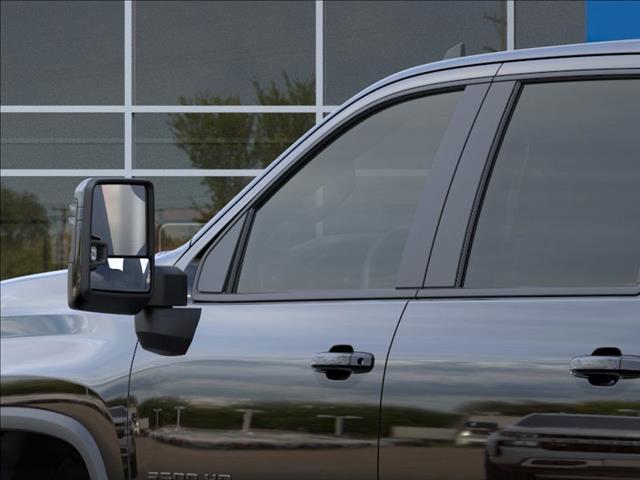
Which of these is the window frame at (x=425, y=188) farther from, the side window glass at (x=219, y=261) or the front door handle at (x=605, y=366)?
the front door handle at (x=605, y=366)

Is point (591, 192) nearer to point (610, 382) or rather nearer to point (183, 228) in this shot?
point (610, 382)

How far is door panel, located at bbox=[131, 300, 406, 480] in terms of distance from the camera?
2707 millimetres

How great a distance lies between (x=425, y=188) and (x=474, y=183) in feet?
0.40

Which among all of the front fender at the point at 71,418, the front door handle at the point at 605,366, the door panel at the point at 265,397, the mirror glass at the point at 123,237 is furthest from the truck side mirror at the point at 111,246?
the front door handle at the point at 605,366

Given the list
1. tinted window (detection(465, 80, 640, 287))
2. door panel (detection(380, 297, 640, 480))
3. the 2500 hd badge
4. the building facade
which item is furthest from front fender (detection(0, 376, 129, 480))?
the building facade

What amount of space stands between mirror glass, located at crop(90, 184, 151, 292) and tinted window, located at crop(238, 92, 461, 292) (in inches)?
11.0

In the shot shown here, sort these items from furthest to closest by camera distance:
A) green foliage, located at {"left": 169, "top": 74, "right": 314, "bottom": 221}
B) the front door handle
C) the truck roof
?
green foliage, located at {"left": 169, "top": 74, "right": 314, "bottom": 221} → the truck roof → the front door handle

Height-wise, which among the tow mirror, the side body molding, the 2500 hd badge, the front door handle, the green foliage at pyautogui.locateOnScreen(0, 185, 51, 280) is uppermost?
the green foliage at pyautogui.locateOnScreen(0, 185, 51, 280)

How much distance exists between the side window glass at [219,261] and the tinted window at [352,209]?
41 mm

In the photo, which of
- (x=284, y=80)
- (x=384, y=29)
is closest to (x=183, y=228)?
(x=284, y=80)

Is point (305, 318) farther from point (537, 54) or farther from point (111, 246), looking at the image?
point (537, 54)

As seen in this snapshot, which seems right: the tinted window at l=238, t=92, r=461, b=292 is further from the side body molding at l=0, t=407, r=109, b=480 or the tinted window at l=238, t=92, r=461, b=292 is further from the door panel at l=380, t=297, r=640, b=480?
the side body molding at l=0, t=407, r=109, b=480

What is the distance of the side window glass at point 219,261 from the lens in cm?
308

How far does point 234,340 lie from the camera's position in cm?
290
